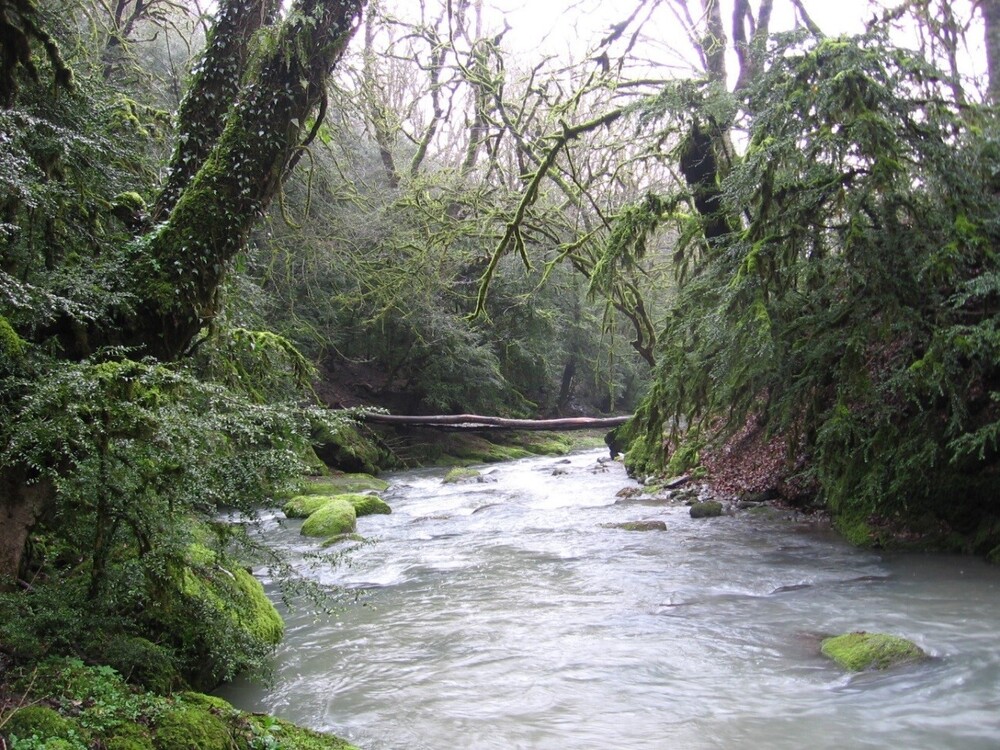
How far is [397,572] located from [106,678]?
Result: 185 inches

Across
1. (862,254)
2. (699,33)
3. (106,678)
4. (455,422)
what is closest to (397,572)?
(106,678)

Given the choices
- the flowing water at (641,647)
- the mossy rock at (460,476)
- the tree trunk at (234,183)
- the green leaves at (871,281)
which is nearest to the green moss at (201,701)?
the flowing water at (641,647)

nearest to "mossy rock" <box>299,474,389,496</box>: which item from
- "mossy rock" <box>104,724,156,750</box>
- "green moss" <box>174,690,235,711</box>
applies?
"green moss" <box>174,690,235,711</box>

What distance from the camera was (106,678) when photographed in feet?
10.2

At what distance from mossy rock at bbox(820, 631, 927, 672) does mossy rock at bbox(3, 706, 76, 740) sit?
13.8ft

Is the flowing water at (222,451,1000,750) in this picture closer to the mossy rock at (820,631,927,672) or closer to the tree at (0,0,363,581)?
the mossy rock at (820,631,927,672)

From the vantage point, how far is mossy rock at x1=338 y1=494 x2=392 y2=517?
1155 cm

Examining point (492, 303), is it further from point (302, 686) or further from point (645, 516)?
point (302, 686)

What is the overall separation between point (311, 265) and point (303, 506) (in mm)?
5110

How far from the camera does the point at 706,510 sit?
9898mm

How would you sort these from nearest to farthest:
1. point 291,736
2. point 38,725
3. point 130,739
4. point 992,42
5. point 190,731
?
point 38,725 < point 130,739 < point 190,731 < point 291,736 < point 992,42

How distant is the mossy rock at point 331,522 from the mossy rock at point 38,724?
22.4ft

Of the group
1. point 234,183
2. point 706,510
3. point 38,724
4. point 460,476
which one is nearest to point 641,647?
point 38,724

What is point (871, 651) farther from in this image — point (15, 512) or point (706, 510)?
point (706, 510)
